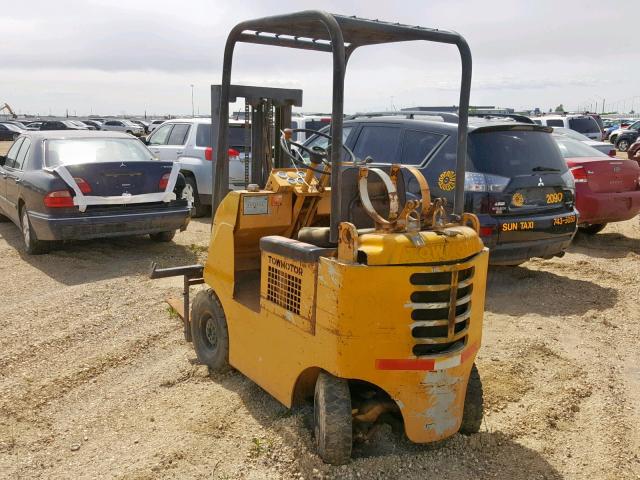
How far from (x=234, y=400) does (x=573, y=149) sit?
297 inches

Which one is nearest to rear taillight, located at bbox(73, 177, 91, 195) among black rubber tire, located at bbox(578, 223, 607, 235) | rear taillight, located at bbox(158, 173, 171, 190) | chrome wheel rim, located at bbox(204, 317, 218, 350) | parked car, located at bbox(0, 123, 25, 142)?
rear taillight, located at bbox(158, 173, 171, 190)

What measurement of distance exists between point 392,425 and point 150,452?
1.37 metres

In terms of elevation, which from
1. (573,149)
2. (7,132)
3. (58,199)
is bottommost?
(7,132)

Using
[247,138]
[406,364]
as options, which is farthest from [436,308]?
[247,138]

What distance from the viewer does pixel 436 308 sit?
336 cm

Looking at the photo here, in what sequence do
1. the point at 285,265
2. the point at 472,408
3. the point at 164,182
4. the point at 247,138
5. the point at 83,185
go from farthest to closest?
the point at 164,182
the point at 83,185
the point at 247,138
the point at 472,408
the point at 285,265

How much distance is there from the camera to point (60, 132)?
901cm

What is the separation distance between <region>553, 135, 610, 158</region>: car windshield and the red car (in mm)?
444

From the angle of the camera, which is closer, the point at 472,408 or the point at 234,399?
the point at 472,408

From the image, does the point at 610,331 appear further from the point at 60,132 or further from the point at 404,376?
the point at 60,132

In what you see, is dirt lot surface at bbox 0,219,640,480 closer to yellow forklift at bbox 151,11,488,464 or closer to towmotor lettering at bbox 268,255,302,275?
yellow forklift at bbox 151,11,488,464

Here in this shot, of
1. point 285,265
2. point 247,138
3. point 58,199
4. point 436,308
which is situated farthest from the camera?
point 58,199

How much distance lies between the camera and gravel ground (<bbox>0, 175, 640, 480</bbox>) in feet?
11.7

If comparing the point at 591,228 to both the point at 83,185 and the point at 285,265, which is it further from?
the point at 285,265
